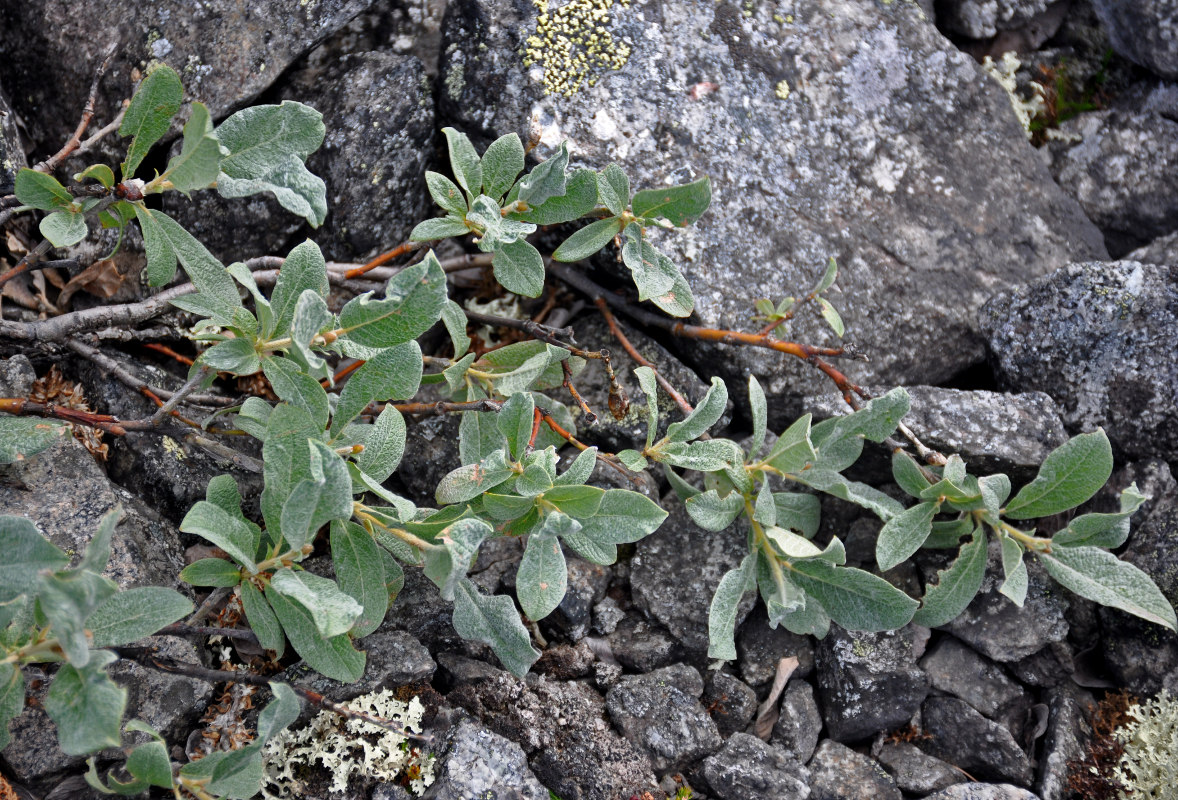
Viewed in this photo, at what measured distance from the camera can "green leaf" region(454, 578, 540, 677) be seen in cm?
223

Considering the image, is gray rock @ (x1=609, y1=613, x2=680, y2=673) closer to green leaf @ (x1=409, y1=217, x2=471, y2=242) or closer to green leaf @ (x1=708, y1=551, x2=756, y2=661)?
green leaf @ (x1=708, y1=551, x2=756, y2=661)

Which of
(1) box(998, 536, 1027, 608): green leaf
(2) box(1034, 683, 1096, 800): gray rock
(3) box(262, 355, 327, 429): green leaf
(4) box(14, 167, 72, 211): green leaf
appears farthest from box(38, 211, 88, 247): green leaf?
(2) box(1034, 683, 1096, 800): gray rock

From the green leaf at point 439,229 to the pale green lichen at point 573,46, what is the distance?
2.45 ft

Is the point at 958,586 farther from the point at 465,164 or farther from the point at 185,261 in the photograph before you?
the point at 185,261

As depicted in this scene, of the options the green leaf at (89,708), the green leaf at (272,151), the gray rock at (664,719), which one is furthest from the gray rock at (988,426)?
the green leaf at (89,708)

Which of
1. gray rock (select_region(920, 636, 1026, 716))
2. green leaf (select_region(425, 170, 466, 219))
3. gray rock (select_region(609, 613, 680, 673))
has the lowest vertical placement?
gray rock (select_region(609, 613, 680, 673))

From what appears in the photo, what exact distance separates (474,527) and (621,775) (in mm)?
954

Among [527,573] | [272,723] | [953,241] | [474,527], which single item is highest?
[953,241]

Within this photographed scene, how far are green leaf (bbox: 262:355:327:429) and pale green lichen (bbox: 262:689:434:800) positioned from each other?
812 millimetres

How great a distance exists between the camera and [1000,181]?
339cm

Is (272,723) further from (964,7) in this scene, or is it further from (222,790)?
(964,7)

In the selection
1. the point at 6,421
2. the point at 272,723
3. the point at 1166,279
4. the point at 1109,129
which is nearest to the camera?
the point at 272,723

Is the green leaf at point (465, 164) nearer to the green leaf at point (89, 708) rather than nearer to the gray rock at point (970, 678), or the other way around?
the green leaf at point (89, 708)

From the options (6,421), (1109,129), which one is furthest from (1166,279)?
(6,421)
